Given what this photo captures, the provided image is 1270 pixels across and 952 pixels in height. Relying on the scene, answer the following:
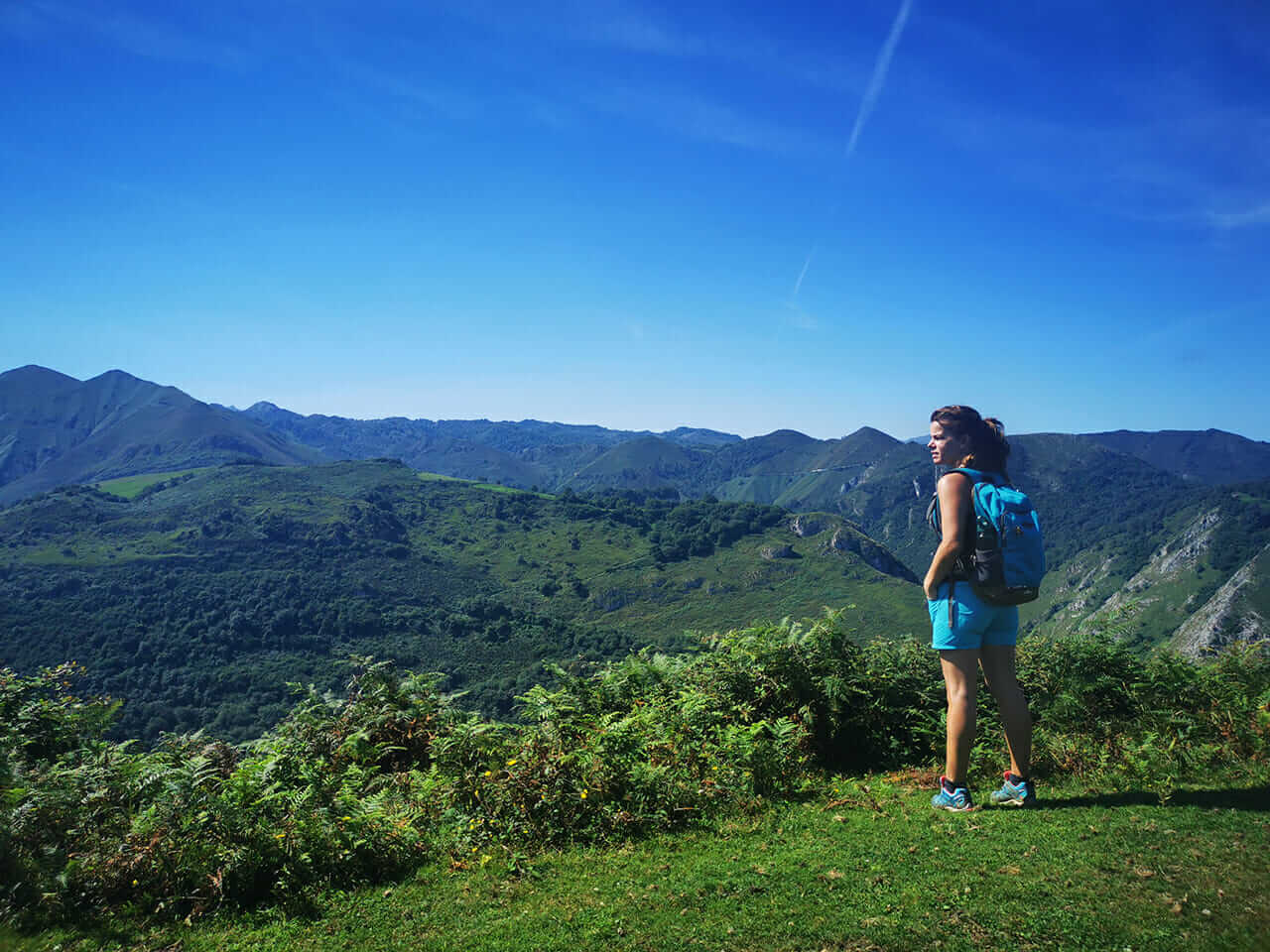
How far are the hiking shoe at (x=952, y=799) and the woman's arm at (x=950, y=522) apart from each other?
4.53 feet

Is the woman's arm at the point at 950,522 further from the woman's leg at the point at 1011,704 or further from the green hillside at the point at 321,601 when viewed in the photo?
Answer: the green hillside at the point at 321,601

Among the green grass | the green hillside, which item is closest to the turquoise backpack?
the green grass

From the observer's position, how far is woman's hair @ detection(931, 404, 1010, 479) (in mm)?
5000

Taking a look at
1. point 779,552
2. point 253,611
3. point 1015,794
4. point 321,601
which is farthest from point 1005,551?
point 779,552

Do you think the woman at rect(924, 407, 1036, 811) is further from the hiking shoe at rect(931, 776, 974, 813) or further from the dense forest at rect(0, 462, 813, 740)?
the dense forest at rect(0, 462, 813, 740)

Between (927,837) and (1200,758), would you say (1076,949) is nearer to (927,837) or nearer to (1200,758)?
(927,837)

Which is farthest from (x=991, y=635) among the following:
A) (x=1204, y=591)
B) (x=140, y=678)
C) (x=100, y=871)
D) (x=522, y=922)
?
(x=1204, y=591)

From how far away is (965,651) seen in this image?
15.9ft

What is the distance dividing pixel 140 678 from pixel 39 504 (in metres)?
140

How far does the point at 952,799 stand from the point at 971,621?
4.26 feet

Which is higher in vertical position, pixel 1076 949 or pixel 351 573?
pixel 1076 949

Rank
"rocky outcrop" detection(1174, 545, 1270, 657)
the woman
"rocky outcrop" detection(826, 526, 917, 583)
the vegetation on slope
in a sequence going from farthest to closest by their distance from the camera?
"rocky outcrop" detection(826, 526, 917, 583)
"rocky outcrop" detection(1174, 545, 1270, 657)
the woman
the vegetation on slope

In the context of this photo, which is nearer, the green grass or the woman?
the green grass

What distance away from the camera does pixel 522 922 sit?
3613 mm
